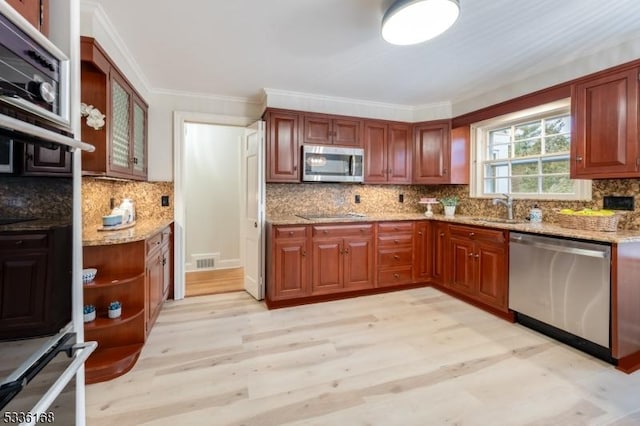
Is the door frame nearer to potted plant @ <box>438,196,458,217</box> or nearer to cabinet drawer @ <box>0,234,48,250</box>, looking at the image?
cabinet drawer @ <box>0,234,48,250</box>

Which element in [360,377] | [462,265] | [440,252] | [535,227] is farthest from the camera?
[440,252]

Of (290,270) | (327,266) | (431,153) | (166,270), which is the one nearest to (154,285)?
(166,270)

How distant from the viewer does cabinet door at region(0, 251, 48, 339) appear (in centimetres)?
75

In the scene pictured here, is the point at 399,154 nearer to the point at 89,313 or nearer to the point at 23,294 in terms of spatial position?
the point at 89,313

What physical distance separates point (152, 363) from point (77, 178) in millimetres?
1655

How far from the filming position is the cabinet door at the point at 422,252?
371 centimetres

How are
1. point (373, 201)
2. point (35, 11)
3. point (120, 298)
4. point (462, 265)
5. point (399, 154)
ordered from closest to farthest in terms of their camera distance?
point (35, 11) < point (120, 298) < point (462, 265) < point (399, 154) < point (373, 201)

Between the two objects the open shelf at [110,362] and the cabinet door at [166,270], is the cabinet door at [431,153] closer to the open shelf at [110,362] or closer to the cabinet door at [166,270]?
the cabinet door at [166,270]

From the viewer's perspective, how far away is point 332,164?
3604 millimetres

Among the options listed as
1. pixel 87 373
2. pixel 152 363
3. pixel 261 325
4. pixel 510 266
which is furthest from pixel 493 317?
pixel 87 373

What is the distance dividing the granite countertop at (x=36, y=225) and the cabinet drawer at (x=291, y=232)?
85.4 inches

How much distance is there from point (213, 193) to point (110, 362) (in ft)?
10.3

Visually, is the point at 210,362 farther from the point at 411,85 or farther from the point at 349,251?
the point at 411,85

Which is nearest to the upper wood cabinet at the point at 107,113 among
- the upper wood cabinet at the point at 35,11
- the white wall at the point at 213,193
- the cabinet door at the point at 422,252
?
the upper wood cabinet at the point at 35,11
